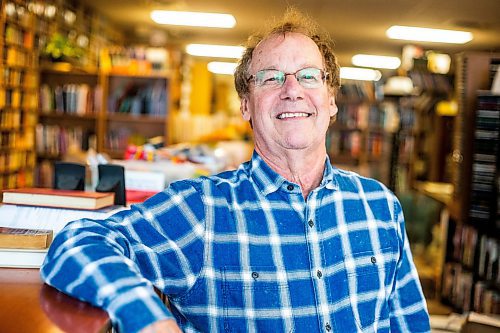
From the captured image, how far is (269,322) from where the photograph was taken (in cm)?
139

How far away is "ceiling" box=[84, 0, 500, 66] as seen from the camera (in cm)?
728

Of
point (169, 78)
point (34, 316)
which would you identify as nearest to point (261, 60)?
point (34, 316)

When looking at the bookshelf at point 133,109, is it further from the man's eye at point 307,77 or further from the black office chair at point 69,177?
the man's eye at point 307,77

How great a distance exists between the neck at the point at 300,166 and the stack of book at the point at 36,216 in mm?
464

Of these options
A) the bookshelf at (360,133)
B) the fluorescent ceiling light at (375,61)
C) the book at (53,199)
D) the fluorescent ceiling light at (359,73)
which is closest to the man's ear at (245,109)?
the book at (53,199)

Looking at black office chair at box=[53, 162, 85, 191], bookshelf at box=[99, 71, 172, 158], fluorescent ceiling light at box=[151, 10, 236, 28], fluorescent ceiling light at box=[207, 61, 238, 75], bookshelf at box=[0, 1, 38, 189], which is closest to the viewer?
black office chair at box=[53, 162, 85, 191]

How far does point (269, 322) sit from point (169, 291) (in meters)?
0.25

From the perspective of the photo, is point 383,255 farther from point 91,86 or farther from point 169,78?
point 91,86

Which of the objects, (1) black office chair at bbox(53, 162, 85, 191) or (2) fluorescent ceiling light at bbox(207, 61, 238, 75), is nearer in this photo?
(1) black office chair at bbox(53, 162, 85, 191)

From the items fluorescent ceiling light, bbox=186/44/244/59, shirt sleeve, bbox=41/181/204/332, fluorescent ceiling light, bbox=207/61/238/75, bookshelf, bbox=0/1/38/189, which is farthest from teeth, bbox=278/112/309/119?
fluorescent ceiling light, bbox=207/61/238/75

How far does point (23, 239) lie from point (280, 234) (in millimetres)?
612

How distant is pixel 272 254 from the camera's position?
1439mm

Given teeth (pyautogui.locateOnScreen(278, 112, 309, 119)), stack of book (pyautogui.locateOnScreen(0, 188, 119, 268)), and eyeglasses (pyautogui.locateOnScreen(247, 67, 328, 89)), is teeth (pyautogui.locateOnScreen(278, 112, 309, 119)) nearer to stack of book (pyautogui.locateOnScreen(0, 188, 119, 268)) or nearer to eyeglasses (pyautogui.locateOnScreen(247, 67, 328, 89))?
eyeglasses (pyautogui.locateOnScreen(247, 67, 328, 89))

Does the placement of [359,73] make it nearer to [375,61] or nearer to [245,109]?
[375,61]
